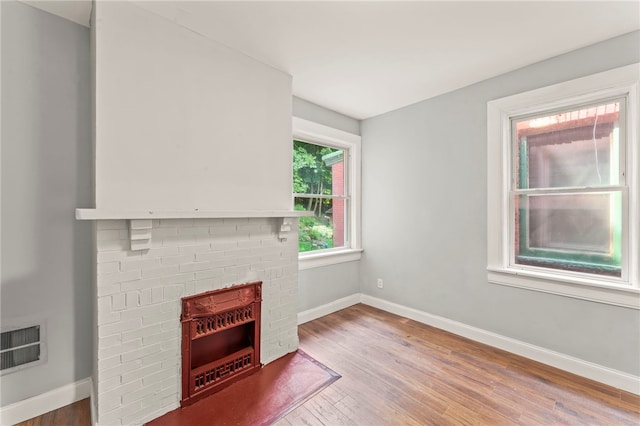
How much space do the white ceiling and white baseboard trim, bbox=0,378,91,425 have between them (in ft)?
7.87

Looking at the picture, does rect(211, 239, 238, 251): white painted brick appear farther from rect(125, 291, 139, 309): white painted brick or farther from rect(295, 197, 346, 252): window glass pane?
rect(295, 197, 346, 252): window glass pane

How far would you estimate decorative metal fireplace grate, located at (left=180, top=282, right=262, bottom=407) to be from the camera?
179cm

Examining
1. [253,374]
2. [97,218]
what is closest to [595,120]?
[253,374]

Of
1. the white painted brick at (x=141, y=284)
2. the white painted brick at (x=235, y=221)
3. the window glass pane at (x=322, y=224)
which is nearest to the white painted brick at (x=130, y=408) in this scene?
the white painted brick at (x=141, y=284)

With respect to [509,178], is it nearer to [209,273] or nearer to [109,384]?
[209,273]

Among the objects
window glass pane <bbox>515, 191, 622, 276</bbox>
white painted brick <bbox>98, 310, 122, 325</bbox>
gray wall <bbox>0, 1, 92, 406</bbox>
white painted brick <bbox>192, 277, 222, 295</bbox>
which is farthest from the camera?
window glass pane <bbox>515, 191, 622, 276</bbox>

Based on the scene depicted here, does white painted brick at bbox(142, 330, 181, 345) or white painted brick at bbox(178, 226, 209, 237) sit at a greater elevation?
white painted brick at bbox(178, 226, 209, 237)

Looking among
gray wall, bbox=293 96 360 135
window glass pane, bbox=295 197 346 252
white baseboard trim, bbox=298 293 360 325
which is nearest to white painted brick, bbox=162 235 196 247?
window glass pane, bbox=295 197 346 252

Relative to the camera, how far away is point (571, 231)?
223 centimetres

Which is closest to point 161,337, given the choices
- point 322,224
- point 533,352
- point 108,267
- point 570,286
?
point 108,267

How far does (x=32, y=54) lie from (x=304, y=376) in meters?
2.78

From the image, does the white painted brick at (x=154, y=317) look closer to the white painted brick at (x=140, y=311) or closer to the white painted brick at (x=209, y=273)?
the white painted brick at (x=140, y=311)

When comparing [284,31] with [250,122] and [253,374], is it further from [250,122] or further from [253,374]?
[253,374]

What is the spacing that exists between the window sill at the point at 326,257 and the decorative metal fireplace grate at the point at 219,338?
0.88 meters
